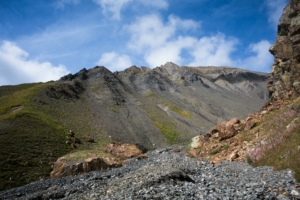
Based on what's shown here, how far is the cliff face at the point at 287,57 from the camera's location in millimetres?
29375

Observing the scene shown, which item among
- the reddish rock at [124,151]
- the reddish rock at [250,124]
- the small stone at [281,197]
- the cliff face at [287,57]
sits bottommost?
the small stone at [281,197]

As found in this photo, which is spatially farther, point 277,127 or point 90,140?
point 90,140

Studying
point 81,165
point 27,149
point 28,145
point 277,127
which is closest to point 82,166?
point 81,165

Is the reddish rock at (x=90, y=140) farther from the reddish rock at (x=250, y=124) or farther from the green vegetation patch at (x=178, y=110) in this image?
the green vegetation patch at (x=178, y=110)

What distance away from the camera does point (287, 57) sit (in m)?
32.8

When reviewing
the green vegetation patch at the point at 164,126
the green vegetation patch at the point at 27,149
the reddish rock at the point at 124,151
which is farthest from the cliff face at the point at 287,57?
the green vegetation patch at the point at 164,126

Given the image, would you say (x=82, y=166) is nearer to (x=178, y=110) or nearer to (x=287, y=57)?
(x=287, y=57)

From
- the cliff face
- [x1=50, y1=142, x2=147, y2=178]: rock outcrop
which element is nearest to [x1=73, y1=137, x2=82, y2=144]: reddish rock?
[x1=50, y1=142, x2=147, y2=178]: rock outcrop

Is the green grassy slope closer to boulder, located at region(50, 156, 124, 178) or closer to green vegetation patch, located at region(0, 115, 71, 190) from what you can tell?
green vegetation patch, located at region(0, 115, 71, 190)

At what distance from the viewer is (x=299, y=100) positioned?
2467 cm

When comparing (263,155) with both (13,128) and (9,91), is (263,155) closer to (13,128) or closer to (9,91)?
(13,128)

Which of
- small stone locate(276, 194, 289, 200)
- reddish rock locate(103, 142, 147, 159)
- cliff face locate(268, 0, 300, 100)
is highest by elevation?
cliff face locate(268, 0, 300, 100)

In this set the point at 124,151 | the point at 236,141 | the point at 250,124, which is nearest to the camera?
the point at 236,141

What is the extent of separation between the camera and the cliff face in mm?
29375
